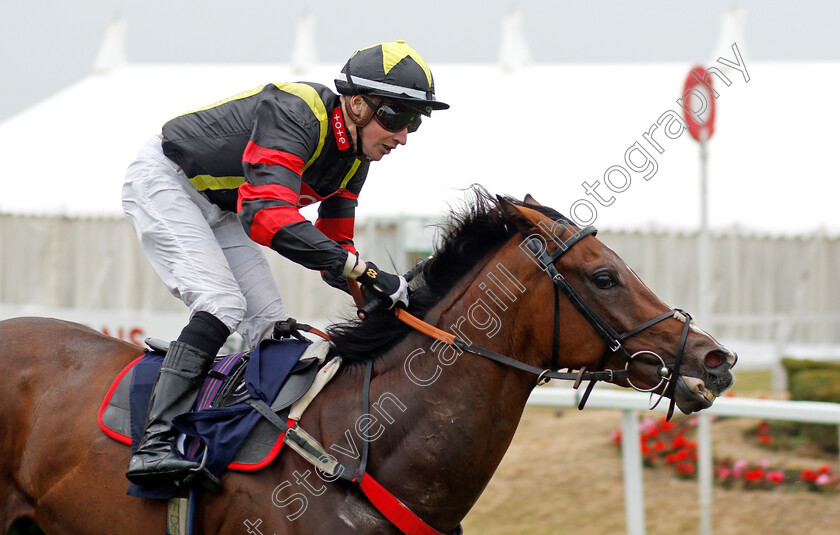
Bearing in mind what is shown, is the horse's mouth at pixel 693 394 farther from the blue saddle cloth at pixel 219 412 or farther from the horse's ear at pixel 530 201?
the blue saddle cloth at pixel 219 412

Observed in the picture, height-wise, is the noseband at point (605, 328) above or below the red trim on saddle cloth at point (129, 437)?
above

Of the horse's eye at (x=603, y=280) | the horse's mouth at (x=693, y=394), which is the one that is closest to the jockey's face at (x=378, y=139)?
the horse's eye at (x=603, y=280)

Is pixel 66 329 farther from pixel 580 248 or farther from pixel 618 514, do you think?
pixel 618 514

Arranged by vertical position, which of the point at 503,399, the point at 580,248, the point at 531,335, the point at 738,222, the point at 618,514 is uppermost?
the point at 580,248

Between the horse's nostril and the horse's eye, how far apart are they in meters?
0.41

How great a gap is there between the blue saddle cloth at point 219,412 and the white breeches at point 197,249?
8.9 inches

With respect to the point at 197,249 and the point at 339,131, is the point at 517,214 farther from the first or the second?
the point at 197,249

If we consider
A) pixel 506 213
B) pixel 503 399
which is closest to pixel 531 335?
pixel 503 399

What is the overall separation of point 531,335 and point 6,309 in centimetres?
1267

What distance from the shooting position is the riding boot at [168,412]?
9.83 ft

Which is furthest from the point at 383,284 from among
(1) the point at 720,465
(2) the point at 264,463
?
(1) the point at 720,465

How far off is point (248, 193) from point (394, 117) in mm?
648

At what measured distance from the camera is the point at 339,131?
11.0ft

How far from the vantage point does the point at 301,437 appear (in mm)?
3025
